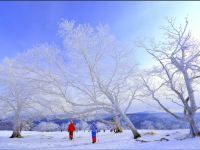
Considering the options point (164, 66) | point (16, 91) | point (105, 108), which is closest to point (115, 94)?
point (105, 108)

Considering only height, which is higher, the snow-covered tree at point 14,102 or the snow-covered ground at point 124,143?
the snow-covered tree at point 14,102

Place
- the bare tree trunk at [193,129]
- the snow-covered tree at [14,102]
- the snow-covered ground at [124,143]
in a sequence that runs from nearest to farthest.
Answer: the snow-covered ground at [124,143]
the bare tree trunk at [193,129]
the snow-covered tree at [14,102]

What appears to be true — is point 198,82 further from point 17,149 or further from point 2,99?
point 2,99

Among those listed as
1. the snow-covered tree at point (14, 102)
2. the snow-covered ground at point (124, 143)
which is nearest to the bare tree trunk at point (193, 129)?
the snow-covered ground at point (124, 143)

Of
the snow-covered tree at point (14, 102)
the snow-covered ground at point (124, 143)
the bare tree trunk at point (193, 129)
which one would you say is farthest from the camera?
the snow-covered tree at point (14, 102)

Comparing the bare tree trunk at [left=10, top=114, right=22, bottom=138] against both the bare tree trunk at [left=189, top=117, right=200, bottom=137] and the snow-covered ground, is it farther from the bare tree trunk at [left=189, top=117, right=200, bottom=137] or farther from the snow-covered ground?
the bare tree trunk at [left=189, top=117, right=200, bottom=137]

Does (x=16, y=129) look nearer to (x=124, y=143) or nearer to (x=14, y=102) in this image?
(x=14, y=102)

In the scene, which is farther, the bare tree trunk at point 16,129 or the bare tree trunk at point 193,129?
the bare tree trunk at point 16,129

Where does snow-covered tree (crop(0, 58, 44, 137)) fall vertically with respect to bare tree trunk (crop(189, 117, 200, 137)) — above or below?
above

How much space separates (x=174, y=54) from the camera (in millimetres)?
22344

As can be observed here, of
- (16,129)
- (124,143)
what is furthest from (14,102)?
(124,143)

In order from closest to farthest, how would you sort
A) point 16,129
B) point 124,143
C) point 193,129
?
1. point 124,143
2. point 193,129
3. point 16,129

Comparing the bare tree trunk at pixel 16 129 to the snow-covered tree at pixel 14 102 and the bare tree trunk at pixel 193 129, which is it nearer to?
the snow-covered tree at pixel 14 102

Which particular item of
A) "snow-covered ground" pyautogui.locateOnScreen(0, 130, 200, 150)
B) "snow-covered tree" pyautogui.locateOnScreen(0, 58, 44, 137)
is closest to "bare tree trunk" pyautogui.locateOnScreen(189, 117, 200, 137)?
"snow-covered ground" pyautogui.locateOnScreen(0, 130, 200, 150)
